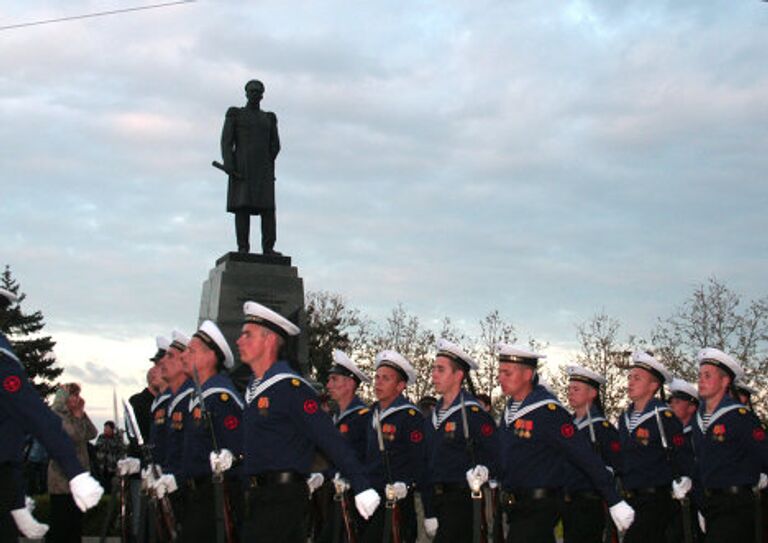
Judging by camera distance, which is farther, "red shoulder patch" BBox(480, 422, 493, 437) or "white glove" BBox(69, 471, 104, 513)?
"red shoulder patch" BBox(480, 422, 493, 437)

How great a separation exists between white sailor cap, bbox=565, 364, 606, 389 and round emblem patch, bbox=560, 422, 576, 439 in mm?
2976

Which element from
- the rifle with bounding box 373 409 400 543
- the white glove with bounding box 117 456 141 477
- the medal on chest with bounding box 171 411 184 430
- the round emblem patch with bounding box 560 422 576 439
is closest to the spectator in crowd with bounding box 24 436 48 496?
the white glove with bounding box 117 456 141 477

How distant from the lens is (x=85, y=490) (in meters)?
6.42

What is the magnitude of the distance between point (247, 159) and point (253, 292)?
272cm

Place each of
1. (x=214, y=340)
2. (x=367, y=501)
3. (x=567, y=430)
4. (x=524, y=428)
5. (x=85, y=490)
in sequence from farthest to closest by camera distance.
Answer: (x=214, y=340) → (x=524, y=428) → (x=567, y=430) → (x=367, y=501) → (x=85, y=490)

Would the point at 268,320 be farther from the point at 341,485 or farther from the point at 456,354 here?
the point at 456,354

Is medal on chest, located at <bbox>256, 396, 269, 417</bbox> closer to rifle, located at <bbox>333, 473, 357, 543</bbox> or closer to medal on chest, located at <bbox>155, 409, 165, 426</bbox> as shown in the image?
rifle, located at <bbox>333, 473, 357, 543</bbox>

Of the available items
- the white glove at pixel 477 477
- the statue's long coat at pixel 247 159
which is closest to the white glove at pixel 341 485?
the white glove at pixel 477 477

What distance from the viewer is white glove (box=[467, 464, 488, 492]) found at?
9969mm

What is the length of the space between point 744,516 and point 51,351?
213ft

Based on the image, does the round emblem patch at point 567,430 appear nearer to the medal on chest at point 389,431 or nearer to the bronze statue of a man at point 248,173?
the medal on chest at point 389,431

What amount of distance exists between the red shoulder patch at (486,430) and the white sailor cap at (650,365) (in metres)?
2.32

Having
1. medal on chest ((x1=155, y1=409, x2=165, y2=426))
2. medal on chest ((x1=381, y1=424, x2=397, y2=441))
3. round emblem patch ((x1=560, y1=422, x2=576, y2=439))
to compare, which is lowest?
round emblem patch ((x1=560, y1=422, x2=576, y2=439))

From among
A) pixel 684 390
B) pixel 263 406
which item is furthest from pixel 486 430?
pixel 684 390
